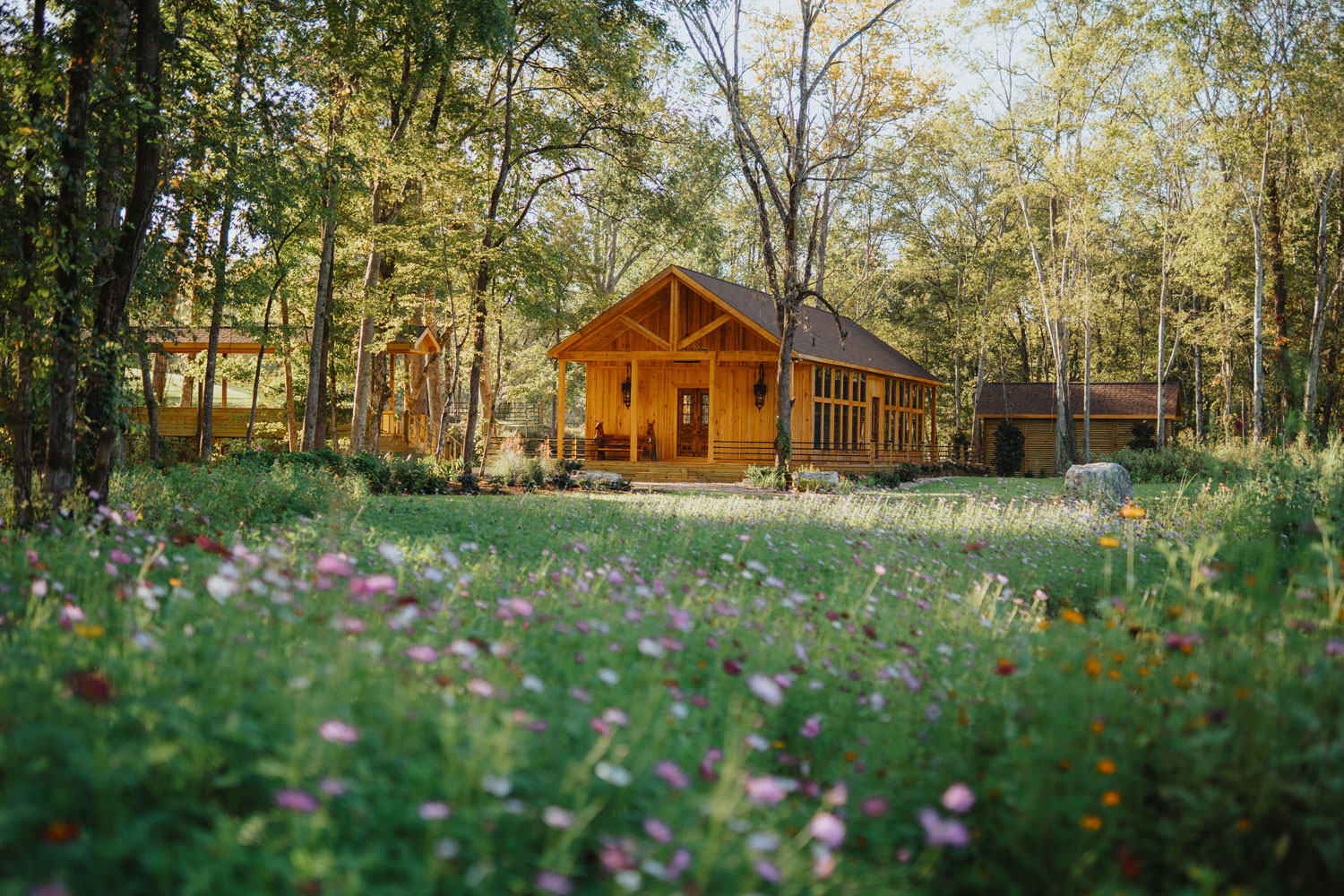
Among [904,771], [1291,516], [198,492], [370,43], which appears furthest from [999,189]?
[904,771]

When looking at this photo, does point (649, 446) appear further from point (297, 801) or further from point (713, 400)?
point (297, 801)

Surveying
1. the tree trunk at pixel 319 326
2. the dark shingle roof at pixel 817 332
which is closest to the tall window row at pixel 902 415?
the dark shingle roof at pixel 817 332

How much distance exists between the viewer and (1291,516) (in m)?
7.21

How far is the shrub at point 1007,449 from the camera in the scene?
35.4 meters

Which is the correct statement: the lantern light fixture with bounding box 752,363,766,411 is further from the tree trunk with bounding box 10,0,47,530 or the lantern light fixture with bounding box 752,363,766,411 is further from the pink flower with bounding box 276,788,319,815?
the pink flower with bounding box 276,788,319,815

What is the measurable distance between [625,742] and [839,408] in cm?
2614

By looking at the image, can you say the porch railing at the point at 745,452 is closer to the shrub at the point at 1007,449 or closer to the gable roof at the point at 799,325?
the gable roof at the point at 799,325

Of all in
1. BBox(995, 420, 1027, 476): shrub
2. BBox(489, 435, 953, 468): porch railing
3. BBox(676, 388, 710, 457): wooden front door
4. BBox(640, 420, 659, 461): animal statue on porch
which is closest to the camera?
BBox(489, 435, 953, 468): porch railing

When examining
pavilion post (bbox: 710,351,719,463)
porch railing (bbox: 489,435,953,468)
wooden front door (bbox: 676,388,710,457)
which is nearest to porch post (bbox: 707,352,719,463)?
pavilion post (bbox: 710,351,719,463)

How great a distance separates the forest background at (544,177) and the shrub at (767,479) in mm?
4163

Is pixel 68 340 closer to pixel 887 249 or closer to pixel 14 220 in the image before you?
pixel 14 220

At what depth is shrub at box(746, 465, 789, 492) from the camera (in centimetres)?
1905

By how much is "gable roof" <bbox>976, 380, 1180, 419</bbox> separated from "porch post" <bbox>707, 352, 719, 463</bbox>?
55.2ft

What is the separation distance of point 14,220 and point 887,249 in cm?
→ 3571
